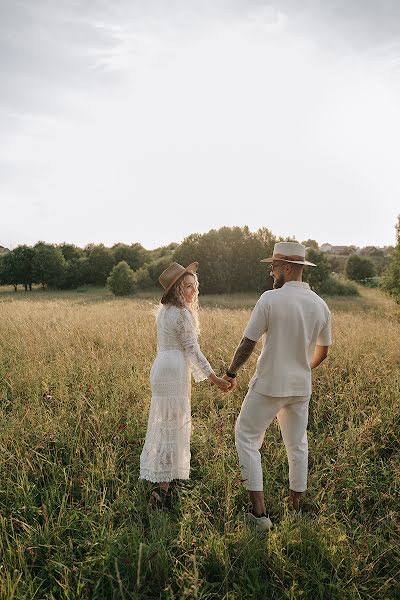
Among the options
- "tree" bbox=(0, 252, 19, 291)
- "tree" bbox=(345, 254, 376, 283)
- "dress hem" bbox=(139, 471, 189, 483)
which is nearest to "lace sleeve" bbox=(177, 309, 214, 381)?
"dress hem" bbox=(139, 471, 189, 483)

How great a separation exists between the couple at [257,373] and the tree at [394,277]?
17.4m

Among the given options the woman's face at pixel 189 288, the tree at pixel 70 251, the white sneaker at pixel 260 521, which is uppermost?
the tree at pixel 70 251

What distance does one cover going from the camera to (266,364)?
3.42m

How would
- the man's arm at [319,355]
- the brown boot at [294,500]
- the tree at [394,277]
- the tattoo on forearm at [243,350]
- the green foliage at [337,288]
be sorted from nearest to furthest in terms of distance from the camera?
the tattoo on forearm at [243,350], the brown boot at [294,500], the man's arm at [319,355], the tree at [394,277], the green foliage at [337,288]

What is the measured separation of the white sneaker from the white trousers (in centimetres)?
22

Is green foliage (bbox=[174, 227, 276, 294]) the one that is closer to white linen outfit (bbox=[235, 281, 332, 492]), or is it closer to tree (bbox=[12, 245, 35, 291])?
tree (bbox=[12, 245, 35, 291])

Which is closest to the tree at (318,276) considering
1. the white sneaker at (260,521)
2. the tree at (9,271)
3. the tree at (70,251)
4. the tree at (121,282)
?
the tree at (121,282)

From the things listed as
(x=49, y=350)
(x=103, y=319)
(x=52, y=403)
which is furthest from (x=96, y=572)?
(x=103, y=319)

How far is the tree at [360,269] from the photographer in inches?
2253

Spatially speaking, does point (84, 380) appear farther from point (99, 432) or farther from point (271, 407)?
point (271, 407)

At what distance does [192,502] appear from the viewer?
3404mm

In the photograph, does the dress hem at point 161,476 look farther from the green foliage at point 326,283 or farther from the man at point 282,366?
the green foliage at point 326,283

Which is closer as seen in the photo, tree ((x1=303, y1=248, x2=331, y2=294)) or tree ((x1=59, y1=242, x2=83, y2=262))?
tree ((x1=303, y1=248, x2=331, y2=294))

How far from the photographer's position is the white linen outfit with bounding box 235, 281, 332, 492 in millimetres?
3350
